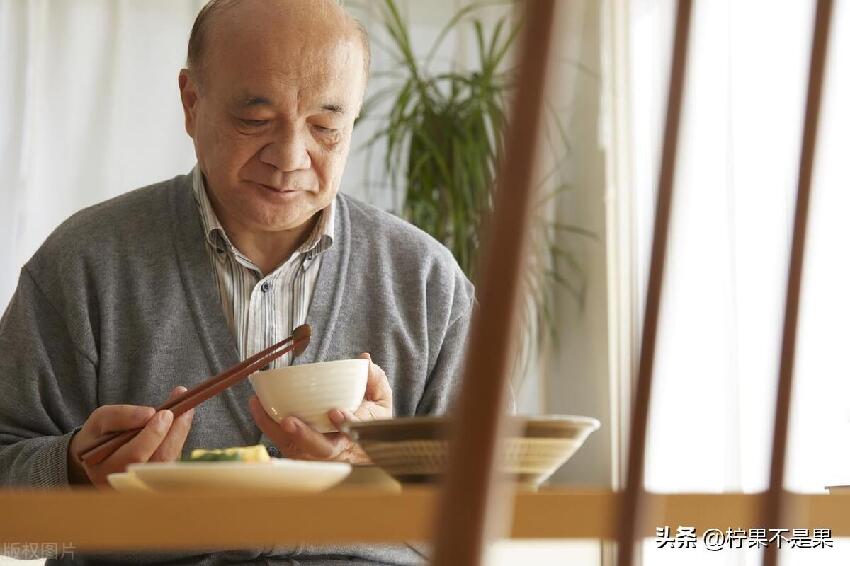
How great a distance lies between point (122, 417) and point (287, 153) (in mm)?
639

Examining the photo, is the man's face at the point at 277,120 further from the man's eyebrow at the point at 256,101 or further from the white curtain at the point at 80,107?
the white curtain at the point at 80,107

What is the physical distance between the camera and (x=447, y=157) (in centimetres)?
367

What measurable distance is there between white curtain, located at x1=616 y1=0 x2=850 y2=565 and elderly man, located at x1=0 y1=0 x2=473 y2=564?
2.90ft

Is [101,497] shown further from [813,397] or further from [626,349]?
[626,349]

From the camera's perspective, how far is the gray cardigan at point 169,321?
175 centimetres

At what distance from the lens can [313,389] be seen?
1.25 m

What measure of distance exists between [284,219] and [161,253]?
0.74 feet

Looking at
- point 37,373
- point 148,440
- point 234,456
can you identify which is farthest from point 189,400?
point 37,373

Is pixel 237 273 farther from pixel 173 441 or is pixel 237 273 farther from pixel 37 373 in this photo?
pixel 173 441

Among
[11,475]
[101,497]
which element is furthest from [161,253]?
[101,497]

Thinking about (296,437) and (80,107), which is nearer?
(296,437)

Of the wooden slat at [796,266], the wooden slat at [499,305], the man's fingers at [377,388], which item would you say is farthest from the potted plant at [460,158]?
the wooden slat at [499,305]

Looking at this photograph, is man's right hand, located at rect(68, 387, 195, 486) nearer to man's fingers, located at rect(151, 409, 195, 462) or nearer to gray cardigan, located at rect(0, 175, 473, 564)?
man's fingers, located at rect(151, 409, 195, 462)

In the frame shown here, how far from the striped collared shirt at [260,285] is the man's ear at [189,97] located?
128mm
